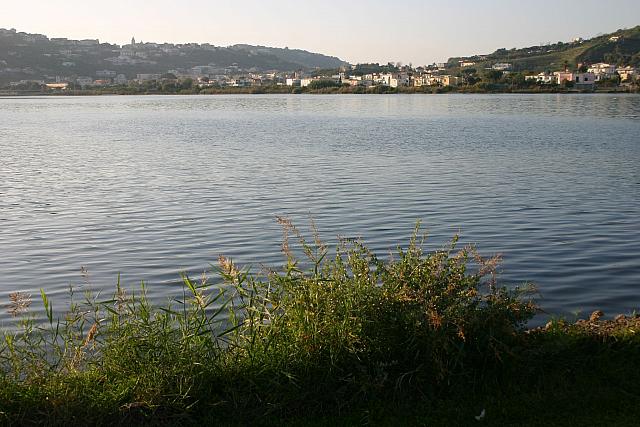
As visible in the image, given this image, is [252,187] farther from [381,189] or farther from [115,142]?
[115,142]

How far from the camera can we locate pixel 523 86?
480ft

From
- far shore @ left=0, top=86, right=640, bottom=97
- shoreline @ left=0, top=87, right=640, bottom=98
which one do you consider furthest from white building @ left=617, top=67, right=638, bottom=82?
shoreline @ left=0, top=87, right=640, bottom=98

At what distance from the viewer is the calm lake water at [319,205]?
13352 millimetres

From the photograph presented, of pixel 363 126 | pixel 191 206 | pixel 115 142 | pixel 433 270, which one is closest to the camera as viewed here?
pixel 433 270

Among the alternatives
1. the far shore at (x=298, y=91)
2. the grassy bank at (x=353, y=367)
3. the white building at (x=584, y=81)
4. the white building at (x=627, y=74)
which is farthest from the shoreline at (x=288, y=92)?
the grassy bank at (x=353, y=367)

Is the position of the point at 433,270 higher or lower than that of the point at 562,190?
higher

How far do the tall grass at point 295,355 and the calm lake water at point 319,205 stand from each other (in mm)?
4298

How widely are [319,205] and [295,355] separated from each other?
13510 millimetres

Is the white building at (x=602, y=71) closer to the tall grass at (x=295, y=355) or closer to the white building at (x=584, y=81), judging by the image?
the white building at (x=584, y=81)

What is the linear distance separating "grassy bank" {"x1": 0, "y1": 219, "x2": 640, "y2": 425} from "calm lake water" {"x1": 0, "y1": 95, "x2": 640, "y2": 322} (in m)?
4.07

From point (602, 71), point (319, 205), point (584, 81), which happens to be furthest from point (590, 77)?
point (319, 205)

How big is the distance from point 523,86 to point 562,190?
130 m

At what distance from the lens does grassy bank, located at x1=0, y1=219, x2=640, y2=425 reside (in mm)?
6148

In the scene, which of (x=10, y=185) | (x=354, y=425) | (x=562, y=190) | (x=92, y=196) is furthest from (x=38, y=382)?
(x=10, y=185)
